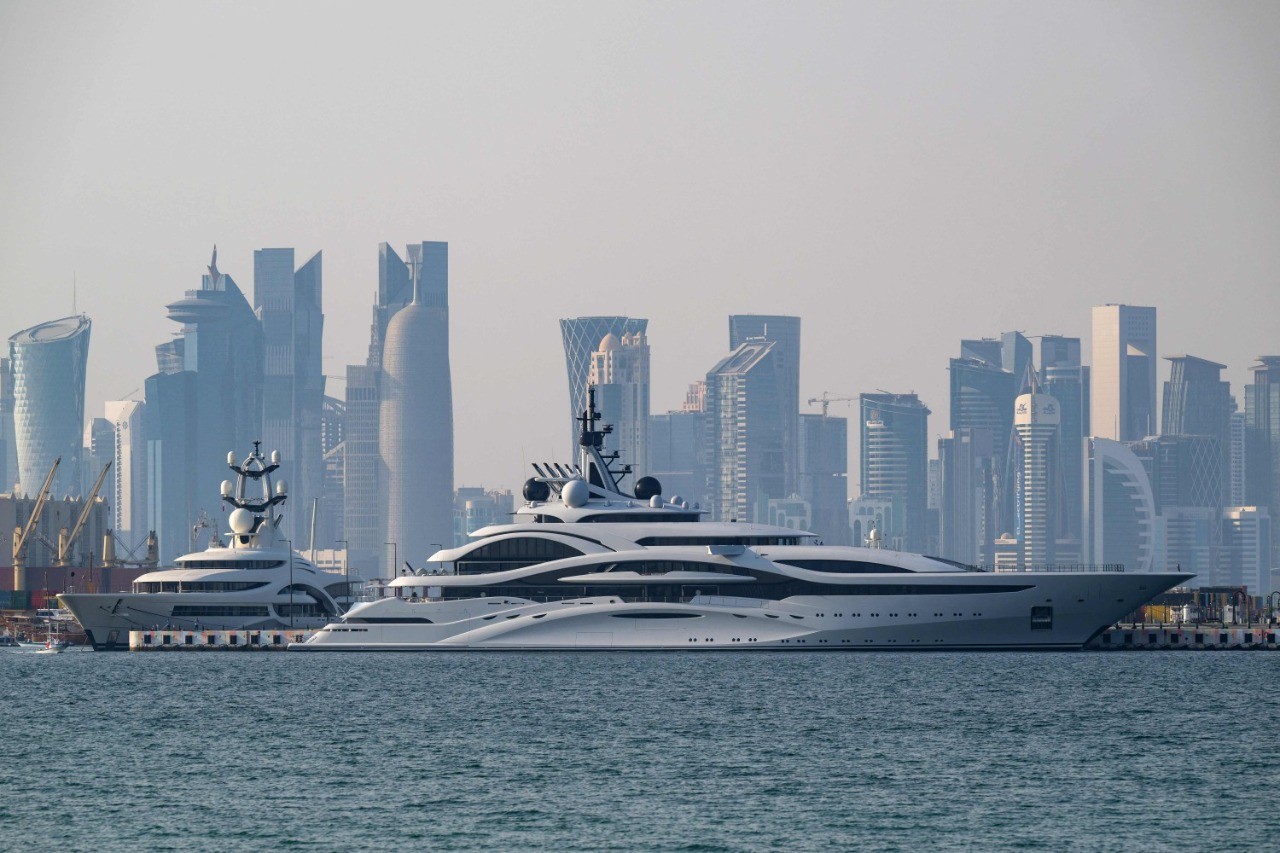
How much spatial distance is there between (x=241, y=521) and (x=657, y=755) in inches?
2306

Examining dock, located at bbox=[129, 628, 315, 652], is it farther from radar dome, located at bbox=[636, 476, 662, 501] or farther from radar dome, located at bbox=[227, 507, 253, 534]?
radar dome, located at bbox=[636, 476, 662, 501]

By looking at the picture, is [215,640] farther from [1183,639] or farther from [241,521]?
[1183,639]

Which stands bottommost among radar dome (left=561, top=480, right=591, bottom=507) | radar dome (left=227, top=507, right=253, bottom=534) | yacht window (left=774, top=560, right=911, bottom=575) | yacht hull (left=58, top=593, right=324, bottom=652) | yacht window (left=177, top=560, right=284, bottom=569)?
yacht hull (left=58, top=593, right=324, bottom=652)

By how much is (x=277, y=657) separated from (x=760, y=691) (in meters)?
34.0

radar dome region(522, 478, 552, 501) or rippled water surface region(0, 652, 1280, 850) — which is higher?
radar dome region(522, 478, 552, 501)

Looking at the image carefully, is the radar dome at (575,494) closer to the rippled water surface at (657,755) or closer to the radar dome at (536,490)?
the radar dome at (536,490)

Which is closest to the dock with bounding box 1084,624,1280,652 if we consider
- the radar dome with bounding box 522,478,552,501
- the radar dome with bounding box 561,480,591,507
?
the radar dome with bounding box 561,480,591,507

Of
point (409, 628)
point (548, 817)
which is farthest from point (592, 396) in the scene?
point (548, 817)

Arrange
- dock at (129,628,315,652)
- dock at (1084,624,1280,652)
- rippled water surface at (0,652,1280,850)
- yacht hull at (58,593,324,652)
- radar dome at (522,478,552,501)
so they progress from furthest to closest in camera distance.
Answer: yacht hull at (58,593,324,652) < dock at (129,628,315,652) < dock at (1084,624,1280,652) < radar dome at (522,478,552,501) < rippled water surface at (0,652,1280,850)

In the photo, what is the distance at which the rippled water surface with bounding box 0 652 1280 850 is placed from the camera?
47.8m

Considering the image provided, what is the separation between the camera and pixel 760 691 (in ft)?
254

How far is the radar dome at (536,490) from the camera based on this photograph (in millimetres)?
99750

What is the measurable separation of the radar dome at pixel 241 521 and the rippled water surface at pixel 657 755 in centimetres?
2159

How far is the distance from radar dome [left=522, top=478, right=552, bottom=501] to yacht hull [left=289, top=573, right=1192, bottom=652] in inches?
243
